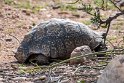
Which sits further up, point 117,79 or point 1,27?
point 117,79

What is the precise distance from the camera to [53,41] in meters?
5.81

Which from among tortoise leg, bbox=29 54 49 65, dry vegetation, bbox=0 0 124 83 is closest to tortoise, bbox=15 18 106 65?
tortoise leg, bbox=29 54 49 65

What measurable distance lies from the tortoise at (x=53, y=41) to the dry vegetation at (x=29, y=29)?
0.19 metres

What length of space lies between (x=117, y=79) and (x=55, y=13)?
706 centimetres

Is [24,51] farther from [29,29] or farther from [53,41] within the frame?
[29,29]

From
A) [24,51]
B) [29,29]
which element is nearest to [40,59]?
[24,51]

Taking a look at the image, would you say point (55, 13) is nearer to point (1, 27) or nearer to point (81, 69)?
point (1, 27)

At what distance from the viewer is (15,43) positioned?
7.47 m

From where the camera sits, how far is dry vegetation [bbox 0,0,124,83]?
457 cm

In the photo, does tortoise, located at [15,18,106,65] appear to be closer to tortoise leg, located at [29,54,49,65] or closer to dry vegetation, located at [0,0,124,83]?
tortoise leg, located at [29,54,49,65]

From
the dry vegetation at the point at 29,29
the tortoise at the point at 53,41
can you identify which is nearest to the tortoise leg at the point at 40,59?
the tortoise at the point at 53,41

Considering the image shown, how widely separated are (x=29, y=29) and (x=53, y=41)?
115 inches

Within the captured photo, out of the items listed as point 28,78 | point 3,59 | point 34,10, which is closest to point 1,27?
point 34,10

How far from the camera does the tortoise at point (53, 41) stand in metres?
5.76
